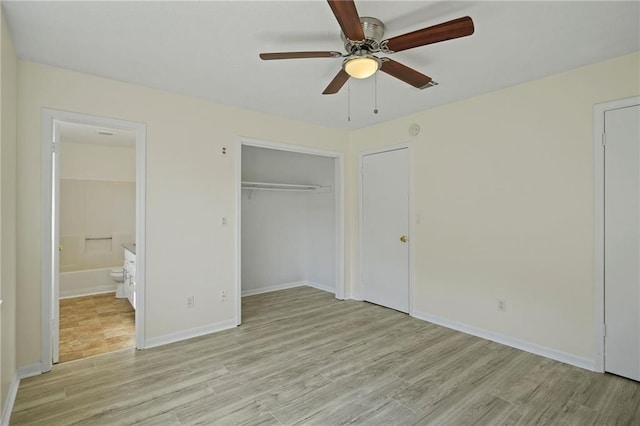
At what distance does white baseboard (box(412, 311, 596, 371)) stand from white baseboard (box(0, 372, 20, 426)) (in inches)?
150

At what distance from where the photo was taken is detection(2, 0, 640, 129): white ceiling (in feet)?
6.46

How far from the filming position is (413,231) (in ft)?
13.5

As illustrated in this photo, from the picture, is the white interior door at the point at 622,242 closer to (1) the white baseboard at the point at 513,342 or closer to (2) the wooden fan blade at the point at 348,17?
(1) the white baseboard at the point at 513,342

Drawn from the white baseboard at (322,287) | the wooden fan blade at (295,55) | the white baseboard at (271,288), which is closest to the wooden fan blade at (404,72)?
the wooden fan blade at (295,55)

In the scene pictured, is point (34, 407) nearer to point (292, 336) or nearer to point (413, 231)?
point (292, 336)

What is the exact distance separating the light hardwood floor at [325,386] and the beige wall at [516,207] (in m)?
0.41

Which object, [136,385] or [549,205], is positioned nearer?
[136,385]

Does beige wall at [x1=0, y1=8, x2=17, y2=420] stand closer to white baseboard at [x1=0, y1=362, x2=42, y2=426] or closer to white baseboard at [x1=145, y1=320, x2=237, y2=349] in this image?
white baseboard at [x1=0, y1=362, x2=42, y2=426]

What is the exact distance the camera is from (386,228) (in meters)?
4.47

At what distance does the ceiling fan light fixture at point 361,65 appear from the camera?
204 cm

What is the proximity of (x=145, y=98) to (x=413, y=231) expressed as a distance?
3.40m

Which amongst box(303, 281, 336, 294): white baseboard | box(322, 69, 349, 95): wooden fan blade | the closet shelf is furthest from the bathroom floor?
box(322, 69, 349, 95): wooden fan blade

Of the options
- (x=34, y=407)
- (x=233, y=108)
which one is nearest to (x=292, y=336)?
(x=34, y=407)

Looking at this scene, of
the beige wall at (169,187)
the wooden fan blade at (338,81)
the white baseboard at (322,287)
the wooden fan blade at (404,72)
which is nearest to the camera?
the wooden fan blade at (404,72)
